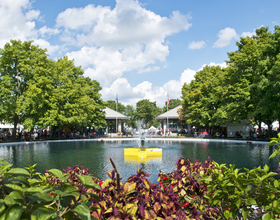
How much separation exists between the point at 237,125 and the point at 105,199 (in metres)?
41.9

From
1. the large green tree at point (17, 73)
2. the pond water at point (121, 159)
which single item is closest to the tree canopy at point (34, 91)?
the large green tree at point (17, 73)

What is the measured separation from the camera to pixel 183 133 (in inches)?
1981

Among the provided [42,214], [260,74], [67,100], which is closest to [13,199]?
[42,214]

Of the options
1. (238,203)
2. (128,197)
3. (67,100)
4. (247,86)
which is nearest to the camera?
(238,203)

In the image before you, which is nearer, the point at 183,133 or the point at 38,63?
the point at 38,63

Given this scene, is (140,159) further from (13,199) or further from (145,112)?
(145,112)

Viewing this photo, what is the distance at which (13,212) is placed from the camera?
4.18 ft

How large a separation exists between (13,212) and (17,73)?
35.3 meters

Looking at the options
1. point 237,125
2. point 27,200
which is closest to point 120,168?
point 27,200

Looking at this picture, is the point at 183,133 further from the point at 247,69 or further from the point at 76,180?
the point at 76,180

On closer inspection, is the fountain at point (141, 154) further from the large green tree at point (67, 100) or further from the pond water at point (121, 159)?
the large green tree at point (67, 100)

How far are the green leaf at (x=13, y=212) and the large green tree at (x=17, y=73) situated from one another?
103 feet

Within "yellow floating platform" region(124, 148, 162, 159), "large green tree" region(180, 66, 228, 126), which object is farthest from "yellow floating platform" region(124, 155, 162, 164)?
"large green tree" region(180, 66, 228, 126)

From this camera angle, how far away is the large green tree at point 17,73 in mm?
29500
